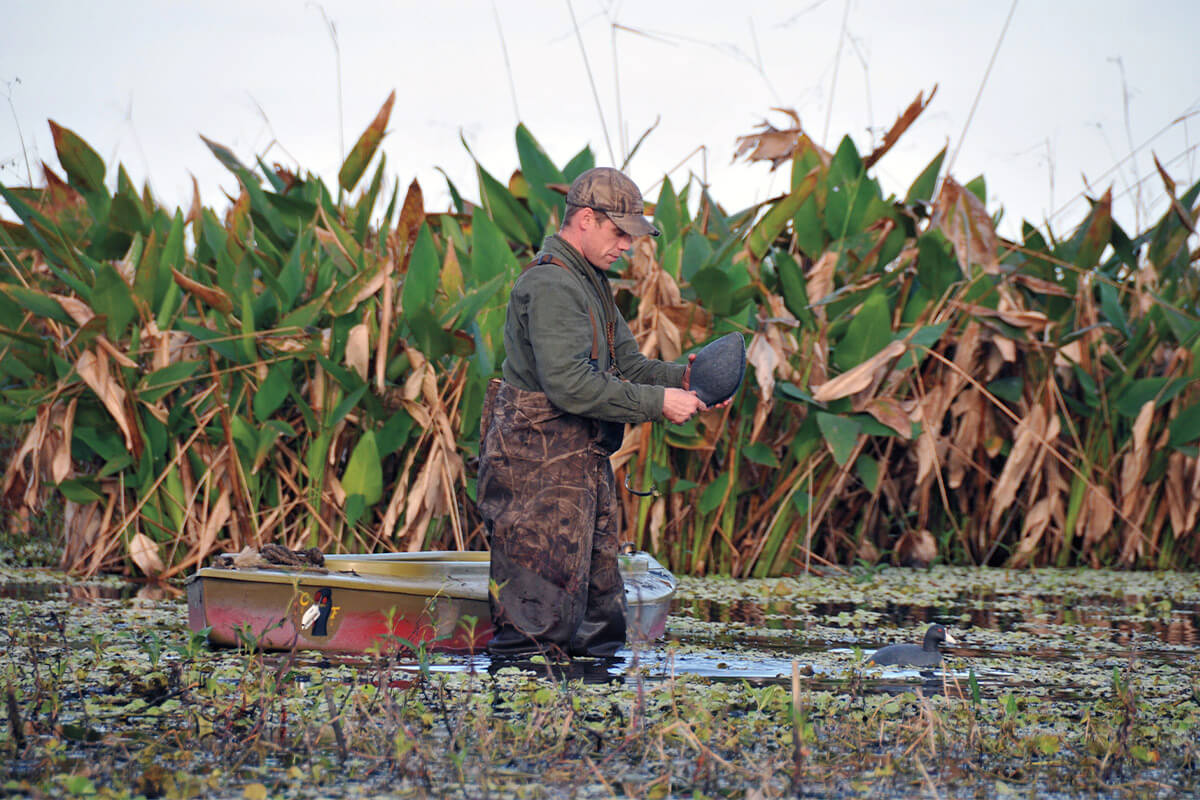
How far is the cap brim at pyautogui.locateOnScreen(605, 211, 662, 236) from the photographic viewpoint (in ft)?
11.9

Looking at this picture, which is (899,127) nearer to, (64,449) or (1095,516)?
(1095,516)

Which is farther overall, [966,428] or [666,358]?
[966,428]

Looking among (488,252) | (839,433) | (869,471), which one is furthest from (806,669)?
(488,252)

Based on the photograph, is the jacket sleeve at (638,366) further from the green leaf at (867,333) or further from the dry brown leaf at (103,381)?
the dry brown leaf at (103,381)

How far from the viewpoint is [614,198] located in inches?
144

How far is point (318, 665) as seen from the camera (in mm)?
3680

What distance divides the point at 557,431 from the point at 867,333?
8.14 ft

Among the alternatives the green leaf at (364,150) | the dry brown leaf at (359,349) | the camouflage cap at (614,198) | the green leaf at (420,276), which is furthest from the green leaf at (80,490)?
the camouflage cap at (614,198)

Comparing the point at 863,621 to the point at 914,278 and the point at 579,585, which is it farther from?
the point at 914,278

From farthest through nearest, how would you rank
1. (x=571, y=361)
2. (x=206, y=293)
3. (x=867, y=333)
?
(x=867, y=333) < (x=206, y=293) < (x=571, y=361)

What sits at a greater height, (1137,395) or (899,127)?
(899,127)

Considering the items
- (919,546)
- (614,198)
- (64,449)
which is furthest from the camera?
(919,546)

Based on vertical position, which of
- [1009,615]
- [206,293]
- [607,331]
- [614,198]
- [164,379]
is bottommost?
[1009,615]

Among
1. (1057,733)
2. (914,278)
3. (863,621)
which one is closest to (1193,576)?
(914,278)
